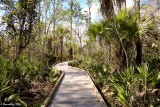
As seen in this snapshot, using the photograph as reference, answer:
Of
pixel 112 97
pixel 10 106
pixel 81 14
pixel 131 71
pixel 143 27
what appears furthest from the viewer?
pixel 81 14

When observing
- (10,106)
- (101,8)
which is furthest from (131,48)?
(10,106)

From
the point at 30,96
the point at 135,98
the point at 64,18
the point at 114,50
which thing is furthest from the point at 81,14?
the point at 135,98

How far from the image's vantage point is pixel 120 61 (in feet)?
44.9

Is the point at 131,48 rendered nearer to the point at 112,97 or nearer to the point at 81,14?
the point at 112,97

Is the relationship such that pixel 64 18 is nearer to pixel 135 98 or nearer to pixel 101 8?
pixel 101 8

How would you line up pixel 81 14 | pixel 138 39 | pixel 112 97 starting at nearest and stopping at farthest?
1. pixel 112 97
2. pixel 138 39
3. pixel 81 14

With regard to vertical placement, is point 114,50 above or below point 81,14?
below

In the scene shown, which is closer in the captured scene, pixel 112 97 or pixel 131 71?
pixel 131 71

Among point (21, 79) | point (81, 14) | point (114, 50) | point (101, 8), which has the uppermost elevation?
point (81, 14)

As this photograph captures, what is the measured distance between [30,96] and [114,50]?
4.73m

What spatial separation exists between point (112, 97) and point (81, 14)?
27918 mm

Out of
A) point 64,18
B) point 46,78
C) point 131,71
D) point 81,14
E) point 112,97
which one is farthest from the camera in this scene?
point 81,14

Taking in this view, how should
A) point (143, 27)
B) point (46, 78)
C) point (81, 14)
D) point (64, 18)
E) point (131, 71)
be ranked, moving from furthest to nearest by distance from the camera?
point (81, 14) < point (64, 18) < point (46, 78) < point (143, 27) < point (131, 71)

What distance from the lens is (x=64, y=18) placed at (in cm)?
3534
